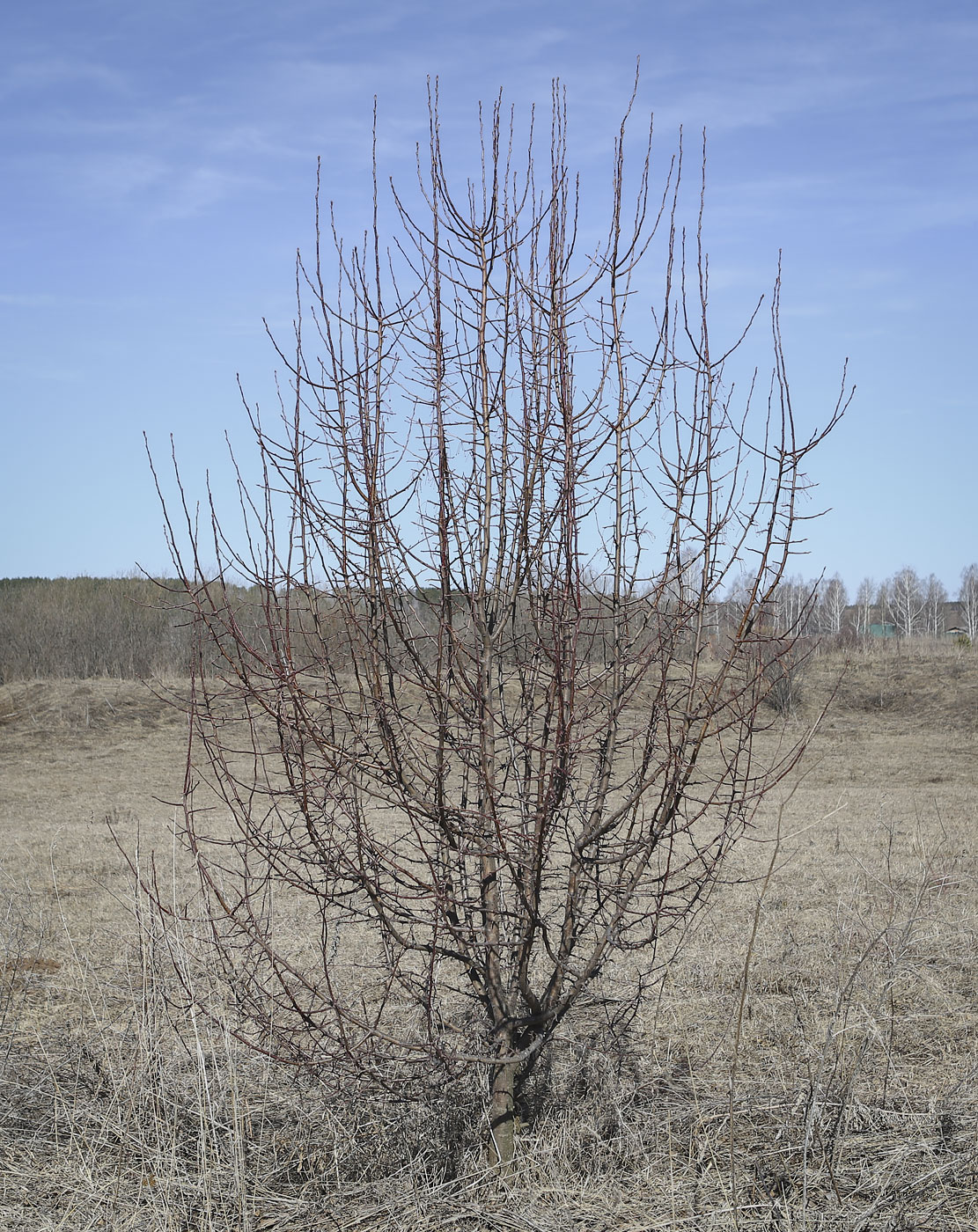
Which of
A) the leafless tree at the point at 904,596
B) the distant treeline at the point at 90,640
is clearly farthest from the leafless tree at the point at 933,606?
the distant treeline at the point at 90,640

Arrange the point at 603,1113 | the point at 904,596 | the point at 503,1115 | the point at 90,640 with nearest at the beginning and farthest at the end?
the point at 503,1115
the point at 603,1113
the point at 90,640
the point at 904,596

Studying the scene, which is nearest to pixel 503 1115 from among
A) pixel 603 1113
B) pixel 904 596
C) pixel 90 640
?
pixel 603 1113

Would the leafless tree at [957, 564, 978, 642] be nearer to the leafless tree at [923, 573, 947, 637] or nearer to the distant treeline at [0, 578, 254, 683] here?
the leafless tree at [923, 573, 947, 637]

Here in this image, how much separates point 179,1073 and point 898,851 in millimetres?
6710

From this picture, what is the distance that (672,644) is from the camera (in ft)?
9.69

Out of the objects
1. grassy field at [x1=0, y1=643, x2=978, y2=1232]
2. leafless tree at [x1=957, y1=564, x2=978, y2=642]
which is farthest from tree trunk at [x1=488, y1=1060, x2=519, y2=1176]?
leafless tree at [x1=957, y1=564, x2=978, y2=642]

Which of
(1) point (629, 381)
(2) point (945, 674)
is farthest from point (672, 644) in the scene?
(2) point (945, 674)

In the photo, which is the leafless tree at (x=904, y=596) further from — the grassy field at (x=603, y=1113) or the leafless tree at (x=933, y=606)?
the grassy field at (x=603, y=1113)

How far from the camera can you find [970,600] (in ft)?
204

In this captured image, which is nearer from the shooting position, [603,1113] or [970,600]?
[603,1113]

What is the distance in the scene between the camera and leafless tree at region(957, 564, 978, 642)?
59.4 m

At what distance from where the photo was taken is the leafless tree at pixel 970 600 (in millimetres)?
59406

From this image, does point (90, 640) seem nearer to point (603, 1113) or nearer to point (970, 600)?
point (603, 1113)

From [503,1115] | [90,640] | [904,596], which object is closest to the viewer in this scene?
[503,1115]
